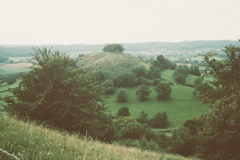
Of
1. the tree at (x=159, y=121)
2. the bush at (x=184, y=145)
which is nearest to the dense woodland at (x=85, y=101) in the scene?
the bush at (x=184, y=145)

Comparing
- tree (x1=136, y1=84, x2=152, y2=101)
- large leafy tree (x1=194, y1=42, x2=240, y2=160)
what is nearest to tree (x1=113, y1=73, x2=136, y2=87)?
tree (x1=136, y1=84, x2=152, y2=101)

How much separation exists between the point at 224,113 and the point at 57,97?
14.0 metres

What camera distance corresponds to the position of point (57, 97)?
54.6ft

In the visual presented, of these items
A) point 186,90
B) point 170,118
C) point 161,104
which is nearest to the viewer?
point 170,118

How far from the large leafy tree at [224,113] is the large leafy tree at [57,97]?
992cm

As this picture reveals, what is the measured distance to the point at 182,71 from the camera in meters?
104

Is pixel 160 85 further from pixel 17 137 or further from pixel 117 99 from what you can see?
pixel 17 137

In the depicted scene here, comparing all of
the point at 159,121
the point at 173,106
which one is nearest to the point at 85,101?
the point at 159,121

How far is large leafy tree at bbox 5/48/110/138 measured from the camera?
604 inches

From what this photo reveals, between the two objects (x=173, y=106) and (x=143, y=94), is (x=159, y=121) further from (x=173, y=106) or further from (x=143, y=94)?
(x=143, y=94)

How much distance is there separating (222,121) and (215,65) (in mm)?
4944

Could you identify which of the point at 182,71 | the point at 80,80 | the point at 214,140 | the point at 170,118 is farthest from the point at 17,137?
the point at 182,71

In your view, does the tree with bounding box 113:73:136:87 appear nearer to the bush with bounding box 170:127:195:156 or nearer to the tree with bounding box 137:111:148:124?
the tree with bounding box 137:111:148:124

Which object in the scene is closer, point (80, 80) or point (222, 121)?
point (222, 121)
